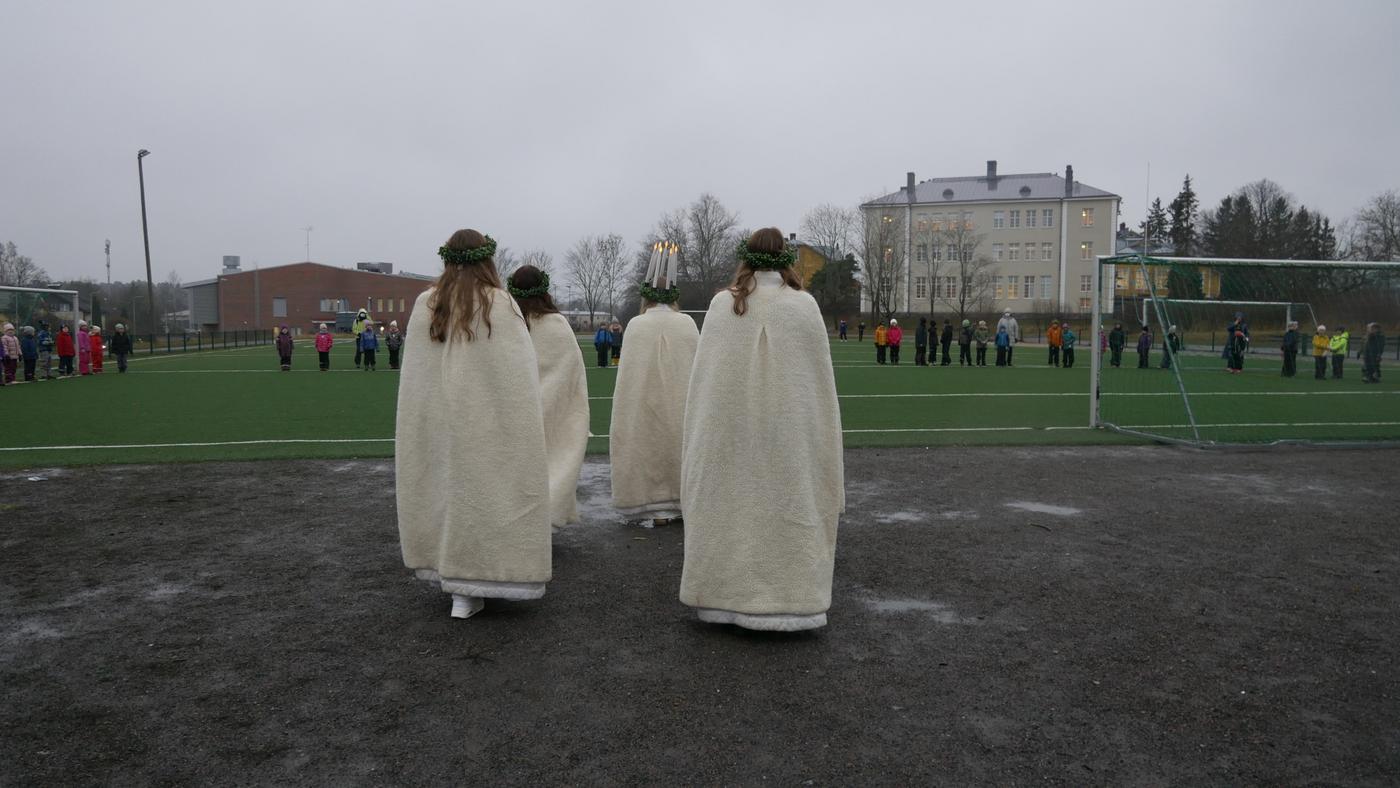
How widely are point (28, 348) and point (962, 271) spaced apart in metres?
70.8

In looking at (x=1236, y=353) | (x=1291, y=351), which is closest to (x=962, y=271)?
→ (x=1291, y=351)

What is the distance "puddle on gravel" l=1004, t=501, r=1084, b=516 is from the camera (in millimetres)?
8656

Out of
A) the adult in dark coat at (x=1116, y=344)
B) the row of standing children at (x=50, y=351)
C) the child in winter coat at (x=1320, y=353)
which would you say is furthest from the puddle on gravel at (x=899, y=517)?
the row of standing children at (x=50, y=351)

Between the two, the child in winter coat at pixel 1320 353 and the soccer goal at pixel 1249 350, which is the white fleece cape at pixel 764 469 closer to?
the soccer goal at pixel 1249 350

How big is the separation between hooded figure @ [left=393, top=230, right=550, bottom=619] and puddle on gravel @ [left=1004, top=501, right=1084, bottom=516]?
16.3 ft

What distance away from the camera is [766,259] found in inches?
220

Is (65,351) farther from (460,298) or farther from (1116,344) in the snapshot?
(1116,344)

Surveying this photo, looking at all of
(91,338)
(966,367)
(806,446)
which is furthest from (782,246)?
(91,338)

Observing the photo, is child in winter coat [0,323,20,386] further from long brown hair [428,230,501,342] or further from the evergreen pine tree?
the evergreen pine tree

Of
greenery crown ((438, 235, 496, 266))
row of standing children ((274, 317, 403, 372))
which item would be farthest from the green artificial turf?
greenery crown ((438, 235, 496, 266))

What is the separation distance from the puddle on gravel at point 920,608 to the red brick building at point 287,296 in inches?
3676

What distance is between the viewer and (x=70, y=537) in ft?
25.2

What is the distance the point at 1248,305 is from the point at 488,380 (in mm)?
16277

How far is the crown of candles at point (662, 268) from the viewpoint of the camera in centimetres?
883
